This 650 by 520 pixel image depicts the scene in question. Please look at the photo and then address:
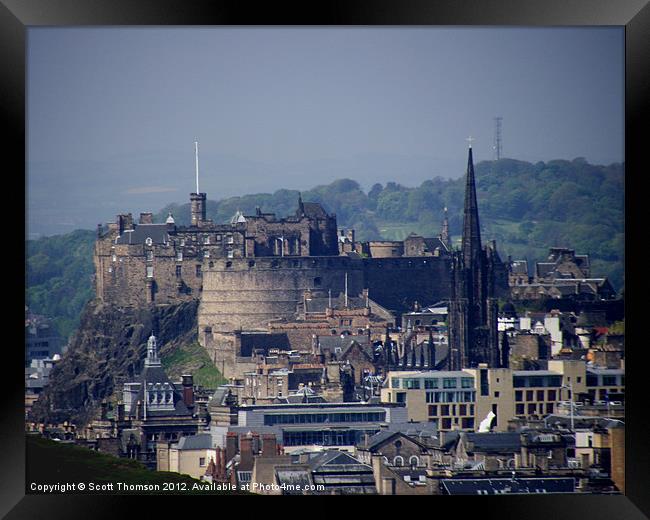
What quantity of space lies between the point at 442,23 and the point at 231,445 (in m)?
9.28

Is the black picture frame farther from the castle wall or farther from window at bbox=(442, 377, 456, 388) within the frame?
the castle wall

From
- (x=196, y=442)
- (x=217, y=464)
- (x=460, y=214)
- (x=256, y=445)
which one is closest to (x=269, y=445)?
(x=256, y=445)

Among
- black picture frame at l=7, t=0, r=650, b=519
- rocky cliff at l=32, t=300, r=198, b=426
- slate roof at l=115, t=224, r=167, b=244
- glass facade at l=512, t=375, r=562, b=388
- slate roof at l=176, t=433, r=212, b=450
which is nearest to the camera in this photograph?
black picture frame at l=7, t=0, r=650, b=519

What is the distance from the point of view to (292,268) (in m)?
17.6

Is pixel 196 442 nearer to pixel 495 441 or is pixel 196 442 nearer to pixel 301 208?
pixel 495 441

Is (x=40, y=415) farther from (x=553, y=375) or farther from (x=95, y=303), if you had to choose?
(x=553, y=375)

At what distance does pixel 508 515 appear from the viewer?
4.67m

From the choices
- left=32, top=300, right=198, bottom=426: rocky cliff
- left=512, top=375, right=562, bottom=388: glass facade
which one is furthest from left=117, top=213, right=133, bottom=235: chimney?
left=512, top=375, right=562, bottom=388: glass facade

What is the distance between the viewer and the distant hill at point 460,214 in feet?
47.9

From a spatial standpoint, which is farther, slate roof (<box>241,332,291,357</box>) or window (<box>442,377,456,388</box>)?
slate roof (<box>241,332,291,357</box>)

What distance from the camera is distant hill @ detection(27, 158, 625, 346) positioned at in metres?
14.6

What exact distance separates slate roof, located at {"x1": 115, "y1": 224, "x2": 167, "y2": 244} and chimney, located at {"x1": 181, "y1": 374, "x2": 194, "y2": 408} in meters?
1.89

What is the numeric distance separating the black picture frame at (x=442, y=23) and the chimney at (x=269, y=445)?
27.7 feet

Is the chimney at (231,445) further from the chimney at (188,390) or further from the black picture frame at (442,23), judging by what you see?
the black picture frame at (442,23)
